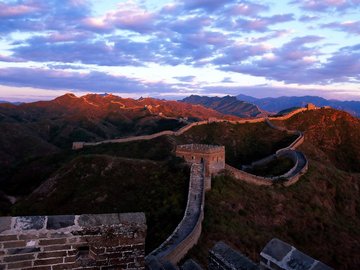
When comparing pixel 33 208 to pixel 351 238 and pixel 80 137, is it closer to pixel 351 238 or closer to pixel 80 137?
pixel 351 238

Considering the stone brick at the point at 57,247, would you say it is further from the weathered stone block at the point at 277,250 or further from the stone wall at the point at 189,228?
the stone wall at the point at 189,228

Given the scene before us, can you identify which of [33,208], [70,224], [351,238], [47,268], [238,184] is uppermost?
[70,224]

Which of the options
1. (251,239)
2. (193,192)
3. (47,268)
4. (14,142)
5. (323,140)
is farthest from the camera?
(14,142)

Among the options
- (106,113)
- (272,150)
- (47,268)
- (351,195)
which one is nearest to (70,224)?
(47,268)

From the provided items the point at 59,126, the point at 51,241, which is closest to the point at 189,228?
the point at 51,241

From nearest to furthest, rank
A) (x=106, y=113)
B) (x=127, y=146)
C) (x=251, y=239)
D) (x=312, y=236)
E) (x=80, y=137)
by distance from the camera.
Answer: (x=251, y=239)
(x=312, y=236)
(x=127, y=146)
(x=80, y=137)
(x=106, y=113)

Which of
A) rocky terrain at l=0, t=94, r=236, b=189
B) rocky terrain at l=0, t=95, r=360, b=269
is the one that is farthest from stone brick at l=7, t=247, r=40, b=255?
rocky terrain at l=0, t=94, r=236, b=189

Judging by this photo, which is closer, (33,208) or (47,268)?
(47,268)
